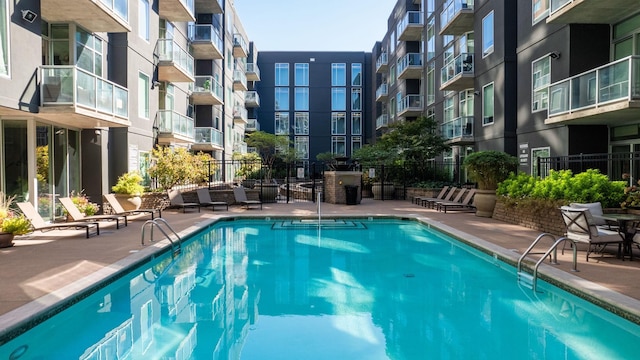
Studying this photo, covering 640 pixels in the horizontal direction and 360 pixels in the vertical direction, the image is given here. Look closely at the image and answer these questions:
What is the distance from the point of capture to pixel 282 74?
47.6 meters

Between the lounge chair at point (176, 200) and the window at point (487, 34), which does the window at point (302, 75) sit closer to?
the window at point (487, 34)

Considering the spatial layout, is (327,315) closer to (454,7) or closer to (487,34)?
(487,34)

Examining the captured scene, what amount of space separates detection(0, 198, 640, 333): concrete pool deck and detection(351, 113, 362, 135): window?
116 ft

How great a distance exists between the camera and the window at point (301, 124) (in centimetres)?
4784

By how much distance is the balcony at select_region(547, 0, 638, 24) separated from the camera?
40.2 ft

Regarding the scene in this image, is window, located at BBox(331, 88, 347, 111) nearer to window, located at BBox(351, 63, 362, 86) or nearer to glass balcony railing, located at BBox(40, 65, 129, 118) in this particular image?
window, located at BBox(351, 63, 362, 86)

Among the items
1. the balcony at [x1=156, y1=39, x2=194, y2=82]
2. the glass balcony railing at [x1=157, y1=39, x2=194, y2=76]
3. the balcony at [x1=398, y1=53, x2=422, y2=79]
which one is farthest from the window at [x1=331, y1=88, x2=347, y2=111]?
the glass balcony railing at [x1=157, y1=39, x2=194, y2=76]

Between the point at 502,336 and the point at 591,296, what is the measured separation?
5.21 ft

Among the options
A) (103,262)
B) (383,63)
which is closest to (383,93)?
(383,63)

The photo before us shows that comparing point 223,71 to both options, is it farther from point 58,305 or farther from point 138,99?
point 58,305

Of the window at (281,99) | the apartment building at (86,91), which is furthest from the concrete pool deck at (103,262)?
the window at (281,99)

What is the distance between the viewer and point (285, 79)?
47.7 metres

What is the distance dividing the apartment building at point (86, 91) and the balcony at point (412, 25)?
1615 cm

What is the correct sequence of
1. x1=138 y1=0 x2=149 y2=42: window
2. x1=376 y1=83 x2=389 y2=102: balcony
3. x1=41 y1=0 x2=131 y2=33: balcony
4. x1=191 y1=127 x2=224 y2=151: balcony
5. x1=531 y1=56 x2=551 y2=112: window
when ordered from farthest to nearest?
x1=376 y1=83 x2=389 y2=102: balcony
x1=191 y1=127 x2=224 y2=151: balcony
x1=138 y1=0 x2=149 y2=42: window
x1=531 y1=56 x2=551 y2=112: window
x1=41 y1=0 x2=131 y2=33: balcony
